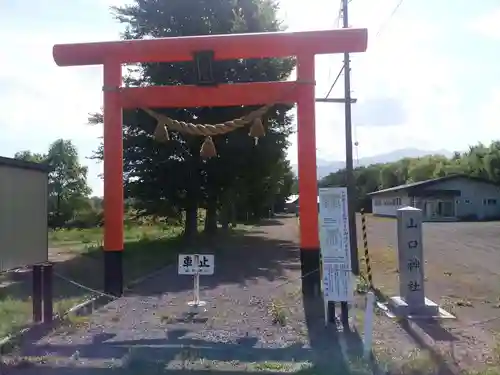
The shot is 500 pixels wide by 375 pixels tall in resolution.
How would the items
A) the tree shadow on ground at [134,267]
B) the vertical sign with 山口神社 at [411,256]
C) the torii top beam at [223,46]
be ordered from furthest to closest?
1. the tree shadow on ground at [134,267]
2. the torii top beam at [223,46]
3. the vertical sign with 山口神社 at [411,256]

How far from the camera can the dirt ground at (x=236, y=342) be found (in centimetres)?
646

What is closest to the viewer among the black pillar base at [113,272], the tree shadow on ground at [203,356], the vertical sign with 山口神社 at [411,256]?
the tree shadow on ground at [203,356]

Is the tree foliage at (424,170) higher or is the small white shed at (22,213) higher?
the tree foliage at (424,170)

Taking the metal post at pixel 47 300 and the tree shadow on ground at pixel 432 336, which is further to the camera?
the metal post at pixel 47 300

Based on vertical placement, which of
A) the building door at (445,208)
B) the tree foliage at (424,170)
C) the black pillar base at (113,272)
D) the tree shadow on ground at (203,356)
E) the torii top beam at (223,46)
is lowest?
the tree shadow on ground at (203,356)

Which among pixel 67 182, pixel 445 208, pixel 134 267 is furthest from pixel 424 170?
pixel 134 267

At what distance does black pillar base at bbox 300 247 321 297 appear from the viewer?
426 inches

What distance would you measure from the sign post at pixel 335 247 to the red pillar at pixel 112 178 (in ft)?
14.1

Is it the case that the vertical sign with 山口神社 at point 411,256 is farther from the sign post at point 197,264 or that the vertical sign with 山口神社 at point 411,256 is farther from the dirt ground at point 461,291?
the sign post at point 197,264

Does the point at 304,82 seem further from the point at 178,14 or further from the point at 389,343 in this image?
the point at 178,14

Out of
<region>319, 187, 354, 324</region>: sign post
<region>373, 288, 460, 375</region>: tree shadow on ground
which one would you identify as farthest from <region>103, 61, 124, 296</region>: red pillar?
<region>373, 288, 460, 375</region>: tree shadow on ground

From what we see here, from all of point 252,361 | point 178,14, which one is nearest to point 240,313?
point 252,361

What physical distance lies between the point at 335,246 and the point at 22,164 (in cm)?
558

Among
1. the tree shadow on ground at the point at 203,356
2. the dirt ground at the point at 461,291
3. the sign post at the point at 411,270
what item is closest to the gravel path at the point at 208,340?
the tree shadow on ground at the point at 203,356
